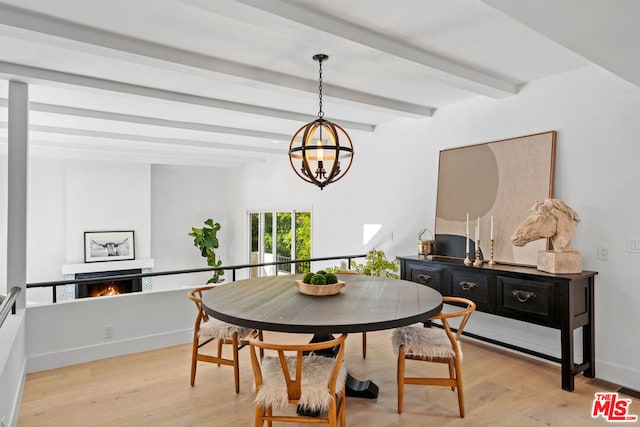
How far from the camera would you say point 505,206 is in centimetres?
376

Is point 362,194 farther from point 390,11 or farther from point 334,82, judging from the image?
point 390,11

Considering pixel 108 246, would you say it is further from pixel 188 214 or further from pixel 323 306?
pixel 323 306

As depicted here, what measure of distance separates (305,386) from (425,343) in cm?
92

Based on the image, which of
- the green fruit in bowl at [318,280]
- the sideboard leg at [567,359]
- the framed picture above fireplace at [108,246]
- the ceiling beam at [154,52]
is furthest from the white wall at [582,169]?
the framed picture above fireplace at [108,246]

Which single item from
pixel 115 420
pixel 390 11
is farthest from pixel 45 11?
pixel 115 420

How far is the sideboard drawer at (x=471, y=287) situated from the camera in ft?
11.4

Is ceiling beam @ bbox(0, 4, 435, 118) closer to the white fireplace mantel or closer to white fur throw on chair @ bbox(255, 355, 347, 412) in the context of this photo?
white fur throw on chair @ bbox(255, 355, 347, 412)

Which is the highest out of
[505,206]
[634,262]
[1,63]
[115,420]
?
[1,63]

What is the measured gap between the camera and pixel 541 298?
10.1ft

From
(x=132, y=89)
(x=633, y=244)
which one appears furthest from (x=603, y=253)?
(x=132, y=89)

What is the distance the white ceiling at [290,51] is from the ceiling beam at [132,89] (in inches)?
0.4

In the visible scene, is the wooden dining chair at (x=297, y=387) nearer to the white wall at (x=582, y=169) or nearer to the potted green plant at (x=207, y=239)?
the white wall at (x=582, y=169)

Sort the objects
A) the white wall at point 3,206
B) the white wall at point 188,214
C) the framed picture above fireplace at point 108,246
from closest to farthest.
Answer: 1. the white wall at point 3,206
2. the framed picture above fireplace at point 108,246
3. the white wall at point 188,214

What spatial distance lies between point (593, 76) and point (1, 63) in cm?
452
